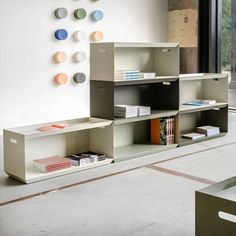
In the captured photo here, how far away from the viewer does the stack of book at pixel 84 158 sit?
404cm

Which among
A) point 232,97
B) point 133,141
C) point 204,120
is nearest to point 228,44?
point 232,97

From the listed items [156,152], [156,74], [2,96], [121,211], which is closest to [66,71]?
[2,96]

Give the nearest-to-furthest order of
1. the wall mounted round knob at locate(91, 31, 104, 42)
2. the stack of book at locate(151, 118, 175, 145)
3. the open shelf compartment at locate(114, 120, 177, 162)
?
the open shelf compartment at locate(114, 120, 177, 162), the stack of book at locate(151, 118, 175, 145), the wall mounted round knob at locate(91, 31, 104, 42)

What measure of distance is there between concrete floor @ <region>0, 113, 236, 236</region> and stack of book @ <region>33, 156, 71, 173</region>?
0.12 metres

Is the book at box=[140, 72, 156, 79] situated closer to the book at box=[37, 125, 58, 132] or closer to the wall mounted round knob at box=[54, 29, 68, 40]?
the book at box=[37, 125, 58, 132]

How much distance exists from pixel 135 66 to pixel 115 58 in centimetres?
34

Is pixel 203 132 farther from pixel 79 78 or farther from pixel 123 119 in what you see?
pixel 79 78

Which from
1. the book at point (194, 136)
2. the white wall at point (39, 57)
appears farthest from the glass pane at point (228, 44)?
the white wall at point (39, 57)

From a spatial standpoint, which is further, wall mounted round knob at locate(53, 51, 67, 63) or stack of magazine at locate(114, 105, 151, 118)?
wall mounted round knob at locate(53, 51, 67, 63)

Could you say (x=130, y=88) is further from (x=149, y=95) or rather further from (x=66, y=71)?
(x=66, y=71)

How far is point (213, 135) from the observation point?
542 centimetres

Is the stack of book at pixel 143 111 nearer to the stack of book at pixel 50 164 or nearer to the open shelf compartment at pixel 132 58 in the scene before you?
the open shelf compartment at pixel 132 58

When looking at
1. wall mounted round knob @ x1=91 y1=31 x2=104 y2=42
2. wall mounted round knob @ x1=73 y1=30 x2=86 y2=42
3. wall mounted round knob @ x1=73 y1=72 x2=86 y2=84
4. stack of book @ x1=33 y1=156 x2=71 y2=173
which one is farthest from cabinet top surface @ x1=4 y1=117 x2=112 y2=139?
wall mounted round knob @ x1=91 y1=31 x2=104 y2=42

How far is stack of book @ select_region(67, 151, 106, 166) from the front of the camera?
4.04 m
